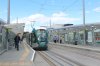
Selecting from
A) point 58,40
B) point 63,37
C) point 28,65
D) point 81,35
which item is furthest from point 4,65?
point 58,40

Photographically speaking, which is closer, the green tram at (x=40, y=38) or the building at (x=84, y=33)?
the green tram at (x=40, y=38)

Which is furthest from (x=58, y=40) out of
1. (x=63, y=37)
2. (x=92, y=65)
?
(x=92, y=65)

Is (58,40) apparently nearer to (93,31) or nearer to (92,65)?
(93,31)

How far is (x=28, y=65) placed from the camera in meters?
17.4

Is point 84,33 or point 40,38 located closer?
point 40,38

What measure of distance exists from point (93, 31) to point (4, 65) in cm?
2845

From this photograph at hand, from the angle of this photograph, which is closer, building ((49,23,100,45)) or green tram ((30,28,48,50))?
green tram ((30,28,48,50))

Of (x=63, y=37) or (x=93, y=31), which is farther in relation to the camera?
(x=63, y=37)

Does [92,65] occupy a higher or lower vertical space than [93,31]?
lower

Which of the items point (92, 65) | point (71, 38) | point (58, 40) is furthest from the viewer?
point (58, 40)

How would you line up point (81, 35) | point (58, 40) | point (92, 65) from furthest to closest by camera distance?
point (58, 40) < point (81, 35) < point (92, 65)

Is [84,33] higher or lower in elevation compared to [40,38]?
higher

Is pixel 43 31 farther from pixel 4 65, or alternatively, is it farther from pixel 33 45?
pixel 4 65

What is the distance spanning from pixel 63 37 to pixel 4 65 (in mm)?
51090
